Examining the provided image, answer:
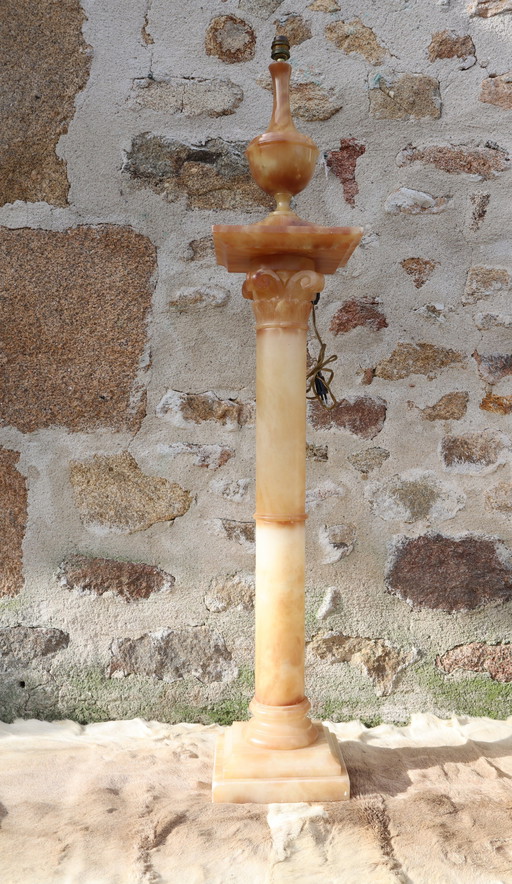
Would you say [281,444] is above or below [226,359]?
below

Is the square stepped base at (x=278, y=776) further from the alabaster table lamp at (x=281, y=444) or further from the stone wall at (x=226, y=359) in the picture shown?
the stone wall at (x=226, y=359)

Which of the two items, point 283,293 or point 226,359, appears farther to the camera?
point 226,359

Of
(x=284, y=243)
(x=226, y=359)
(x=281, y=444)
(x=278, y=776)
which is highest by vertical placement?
(x=284, y=243)

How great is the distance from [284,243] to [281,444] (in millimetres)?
382

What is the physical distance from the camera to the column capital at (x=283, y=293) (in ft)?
4.44

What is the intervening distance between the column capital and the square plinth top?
2 centimetres

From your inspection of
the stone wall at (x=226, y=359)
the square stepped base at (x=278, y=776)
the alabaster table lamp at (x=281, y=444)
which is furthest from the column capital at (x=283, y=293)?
Result: the square stepped base at (x=278, y=776)

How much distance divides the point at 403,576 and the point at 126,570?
677 mm

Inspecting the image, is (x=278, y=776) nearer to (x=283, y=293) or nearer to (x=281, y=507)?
(x=281, y=507)

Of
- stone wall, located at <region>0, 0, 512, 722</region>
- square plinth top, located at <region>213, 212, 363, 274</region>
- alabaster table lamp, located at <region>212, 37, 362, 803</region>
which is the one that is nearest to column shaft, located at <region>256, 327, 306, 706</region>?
alabaster table lamp, located at <region>212, 37, 362, 803</region>

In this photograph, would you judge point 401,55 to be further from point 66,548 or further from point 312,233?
point 66,548

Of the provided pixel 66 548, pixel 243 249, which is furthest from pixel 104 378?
pixel 243 249

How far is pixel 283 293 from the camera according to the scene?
4.45 feet

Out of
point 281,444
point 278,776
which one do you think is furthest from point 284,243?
point 278,776
